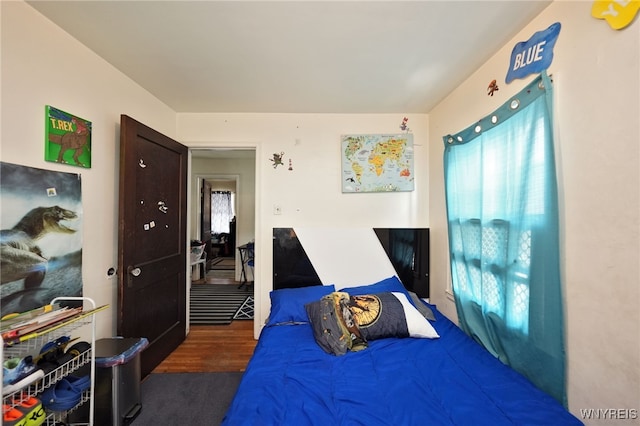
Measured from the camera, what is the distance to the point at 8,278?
4.00ft

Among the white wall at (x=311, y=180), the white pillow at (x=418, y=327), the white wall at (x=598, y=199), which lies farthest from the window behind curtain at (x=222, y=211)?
the white wall at (x=598, y=199)

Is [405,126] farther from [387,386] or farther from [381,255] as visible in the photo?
[387,386]

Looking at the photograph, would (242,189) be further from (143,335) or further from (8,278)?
(8,278)

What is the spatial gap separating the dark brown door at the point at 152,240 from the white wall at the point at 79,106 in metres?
0.14

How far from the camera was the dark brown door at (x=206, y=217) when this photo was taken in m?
5.77

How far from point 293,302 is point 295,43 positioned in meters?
1.93

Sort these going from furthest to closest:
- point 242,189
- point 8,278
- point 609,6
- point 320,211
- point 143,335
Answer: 1. point 242,189
2. point 320,211
3. point 143,335
4. point 8,278
5. point 609,6

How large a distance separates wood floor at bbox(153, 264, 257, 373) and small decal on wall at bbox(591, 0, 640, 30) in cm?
308

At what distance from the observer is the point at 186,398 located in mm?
1794

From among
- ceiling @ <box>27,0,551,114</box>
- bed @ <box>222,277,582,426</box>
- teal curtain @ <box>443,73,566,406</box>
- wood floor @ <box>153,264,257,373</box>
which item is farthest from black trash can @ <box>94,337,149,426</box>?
teal curtain @ <box>443,73,566,406</box>

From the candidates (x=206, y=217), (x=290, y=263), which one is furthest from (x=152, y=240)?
(x=206, y=217)

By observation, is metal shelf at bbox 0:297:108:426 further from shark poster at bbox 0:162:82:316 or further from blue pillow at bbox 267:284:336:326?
blue pillow at bbox 267:284:336:326

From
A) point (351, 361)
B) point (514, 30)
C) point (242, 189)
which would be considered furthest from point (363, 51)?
point (242, 189)

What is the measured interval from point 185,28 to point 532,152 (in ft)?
6.79
